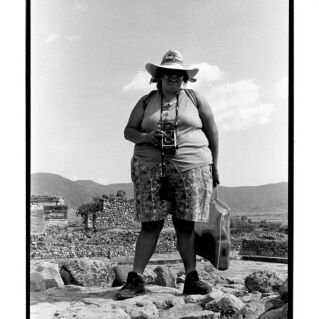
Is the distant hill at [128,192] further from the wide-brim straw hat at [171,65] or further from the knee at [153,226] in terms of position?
the wide-brim straw hat at [171,65]

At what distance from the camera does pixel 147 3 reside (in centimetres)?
616

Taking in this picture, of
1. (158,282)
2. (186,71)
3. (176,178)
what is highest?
(186,71)

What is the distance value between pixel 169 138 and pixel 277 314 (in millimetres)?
1563

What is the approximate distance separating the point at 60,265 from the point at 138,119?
4.34 feet

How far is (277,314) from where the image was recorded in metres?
5.93

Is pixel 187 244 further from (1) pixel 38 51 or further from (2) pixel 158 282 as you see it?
(1) pixel 38 51

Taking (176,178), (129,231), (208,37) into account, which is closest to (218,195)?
(176,178)

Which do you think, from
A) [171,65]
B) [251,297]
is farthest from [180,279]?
[171,65]

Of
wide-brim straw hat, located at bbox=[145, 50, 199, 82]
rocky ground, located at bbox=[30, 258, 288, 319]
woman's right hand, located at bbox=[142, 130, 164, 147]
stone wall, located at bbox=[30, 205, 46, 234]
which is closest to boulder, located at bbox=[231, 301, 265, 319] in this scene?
rocky ground, located at bbox=[30, 258, 288, 319]

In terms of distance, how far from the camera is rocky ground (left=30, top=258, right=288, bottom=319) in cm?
584

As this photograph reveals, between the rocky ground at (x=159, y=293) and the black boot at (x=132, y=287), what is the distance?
5cm

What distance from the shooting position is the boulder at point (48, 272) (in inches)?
241

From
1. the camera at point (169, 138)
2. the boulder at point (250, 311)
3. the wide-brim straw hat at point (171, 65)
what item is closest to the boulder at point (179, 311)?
the boulder at point (250, 311)

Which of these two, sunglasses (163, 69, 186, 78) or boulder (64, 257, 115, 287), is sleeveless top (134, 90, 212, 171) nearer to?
sunglasses (163, 69, 186, 78)
